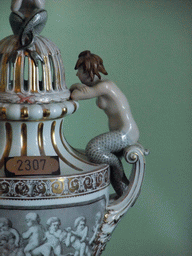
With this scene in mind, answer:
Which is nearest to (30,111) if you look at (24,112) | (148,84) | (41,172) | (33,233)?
(24,112)

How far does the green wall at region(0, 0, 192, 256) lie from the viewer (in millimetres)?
1587

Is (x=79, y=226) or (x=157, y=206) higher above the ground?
(x=79, y=226)

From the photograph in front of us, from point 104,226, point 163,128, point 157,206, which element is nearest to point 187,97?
point 163,128

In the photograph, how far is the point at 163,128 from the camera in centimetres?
164

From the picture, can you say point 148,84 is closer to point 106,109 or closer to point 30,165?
point 106,109

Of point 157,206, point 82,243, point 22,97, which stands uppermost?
point 22,97

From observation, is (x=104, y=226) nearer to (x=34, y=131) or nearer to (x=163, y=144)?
(x=34, y=131)

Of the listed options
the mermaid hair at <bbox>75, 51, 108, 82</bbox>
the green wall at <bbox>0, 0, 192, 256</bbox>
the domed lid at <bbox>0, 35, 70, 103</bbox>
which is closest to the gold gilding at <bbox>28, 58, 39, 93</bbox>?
the domed lid at <bbox>0, 35, 70, 103</bbox>

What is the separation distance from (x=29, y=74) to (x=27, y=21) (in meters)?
0.10

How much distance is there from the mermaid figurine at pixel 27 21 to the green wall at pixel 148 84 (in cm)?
50

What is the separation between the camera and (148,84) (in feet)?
5.27

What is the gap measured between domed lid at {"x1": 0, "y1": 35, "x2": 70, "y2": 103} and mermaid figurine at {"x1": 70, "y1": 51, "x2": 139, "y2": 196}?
6 cm

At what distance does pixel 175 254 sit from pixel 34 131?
790mm

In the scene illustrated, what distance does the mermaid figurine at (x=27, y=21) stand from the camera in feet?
3.40
